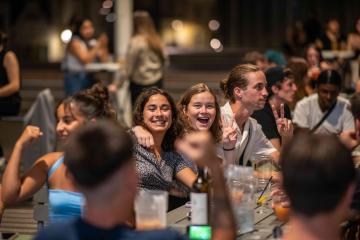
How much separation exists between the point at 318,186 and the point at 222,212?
379 millimetres

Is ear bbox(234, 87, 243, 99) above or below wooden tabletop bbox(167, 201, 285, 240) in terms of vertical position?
above

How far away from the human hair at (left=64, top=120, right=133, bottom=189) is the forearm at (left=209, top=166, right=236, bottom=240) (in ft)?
1.07

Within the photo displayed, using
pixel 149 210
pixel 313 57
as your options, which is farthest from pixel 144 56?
pixel 149 210

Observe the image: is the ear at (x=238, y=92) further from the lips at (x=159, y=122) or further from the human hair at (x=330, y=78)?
the human hair at (x=330, y=78)

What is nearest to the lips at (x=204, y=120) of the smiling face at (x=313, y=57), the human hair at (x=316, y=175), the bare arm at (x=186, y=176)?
the bare arm at (x=186, y=176)

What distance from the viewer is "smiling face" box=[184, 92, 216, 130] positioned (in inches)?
256

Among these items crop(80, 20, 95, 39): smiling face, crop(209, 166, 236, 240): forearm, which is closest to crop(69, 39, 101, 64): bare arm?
crop(80, 20, 95, 39): smiling face

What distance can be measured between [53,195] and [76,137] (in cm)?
173

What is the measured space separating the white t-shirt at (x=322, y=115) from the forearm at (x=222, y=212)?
5.41 metres

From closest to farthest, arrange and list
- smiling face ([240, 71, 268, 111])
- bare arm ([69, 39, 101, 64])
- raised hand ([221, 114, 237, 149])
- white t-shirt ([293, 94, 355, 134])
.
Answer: raised hand ([221, 114, 237, 149]) < smiling face ([240, 71, 268, 111]) < white t-shirt ([293, 94, 355, 134]) < bare arm ([69, 39, 101, 64])

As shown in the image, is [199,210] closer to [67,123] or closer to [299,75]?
[67,123]

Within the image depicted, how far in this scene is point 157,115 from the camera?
19.8 ft

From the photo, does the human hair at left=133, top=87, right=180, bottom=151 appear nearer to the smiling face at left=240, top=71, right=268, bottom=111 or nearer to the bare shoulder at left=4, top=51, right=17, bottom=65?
the smiling face at left=240, top=71, right=268, bottom=111

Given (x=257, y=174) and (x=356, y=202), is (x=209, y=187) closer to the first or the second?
(x=356, y=202)
